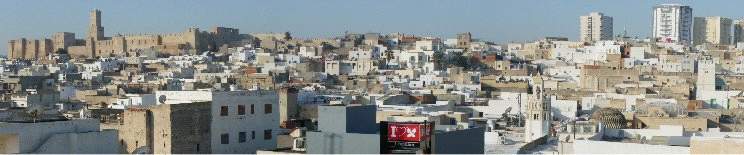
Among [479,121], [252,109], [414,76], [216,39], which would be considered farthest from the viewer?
[216,39]

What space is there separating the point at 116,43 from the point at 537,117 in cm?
6287

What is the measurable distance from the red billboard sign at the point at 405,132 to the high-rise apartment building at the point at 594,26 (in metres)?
100

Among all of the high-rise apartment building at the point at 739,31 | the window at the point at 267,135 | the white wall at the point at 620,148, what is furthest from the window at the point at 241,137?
the high-rise apartment building at the point at 739,31

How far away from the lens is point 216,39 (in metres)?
76.9

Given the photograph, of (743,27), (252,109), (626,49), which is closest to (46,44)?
(626,49)

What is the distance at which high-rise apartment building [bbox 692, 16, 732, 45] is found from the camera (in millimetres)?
99562

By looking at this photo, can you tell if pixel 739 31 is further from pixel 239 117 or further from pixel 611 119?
pixel 239 117

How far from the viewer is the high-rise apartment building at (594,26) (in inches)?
4272

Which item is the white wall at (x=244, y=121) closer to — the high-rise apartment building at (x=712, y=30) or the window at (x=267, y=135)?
the window at (x=267, y=135)

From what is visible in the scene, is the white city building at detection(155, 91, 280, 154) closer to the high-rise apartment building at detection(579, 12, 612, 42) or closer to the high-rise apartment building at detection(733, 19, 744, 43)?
the high-rise apartment building at detection(733, 19, 744, 43)

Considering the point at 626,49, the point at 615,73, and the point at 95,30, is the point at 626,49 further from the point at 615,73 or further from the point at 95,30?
the point at 95,30

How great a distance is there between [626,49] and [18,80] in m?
35.2

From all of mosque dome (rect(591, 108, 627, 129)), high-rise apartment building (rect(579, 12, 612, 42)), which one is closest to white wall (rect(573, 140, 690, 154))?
mosque dome (rect(591, 108, 627, 129))

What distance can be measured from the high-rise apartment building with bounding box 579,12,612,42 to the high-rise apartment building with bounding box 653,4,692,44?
529cm
